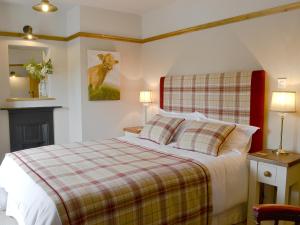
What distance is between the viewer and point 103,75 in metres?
4.08

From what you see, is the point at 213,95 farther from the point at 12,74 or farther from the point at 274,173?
the point at 12,74

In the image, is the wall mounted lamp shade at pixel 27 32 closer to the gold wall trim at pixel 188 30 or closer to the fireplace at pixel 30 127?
the gold wall trim at pixel 188 30

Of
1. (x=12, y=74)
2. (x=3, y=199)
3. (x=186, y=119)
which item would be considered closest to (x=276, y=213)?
(x=186, y=119)

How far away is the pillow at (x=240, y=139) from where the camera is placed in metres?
2.69

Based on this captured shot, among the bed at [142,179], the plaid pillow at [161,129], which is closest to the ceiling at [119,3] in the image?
the bed at [142,179]

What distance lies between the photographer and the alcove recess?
4117mm

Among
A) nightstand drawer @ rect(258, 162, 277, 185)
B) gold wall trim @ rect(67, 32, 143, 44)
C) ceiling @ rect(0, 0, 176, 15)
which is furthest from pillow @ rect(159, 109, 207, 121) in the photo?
ceiling @ rect(0, 0, 176, 15)

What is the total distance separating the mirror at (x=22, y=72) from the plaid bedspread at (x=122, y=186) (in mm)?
1979

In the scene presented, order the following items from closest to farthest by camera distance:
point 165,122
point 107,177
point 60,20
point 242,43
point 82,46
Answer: point 107,177
point 242,43
point 165,122
point 82,46
point 60,20

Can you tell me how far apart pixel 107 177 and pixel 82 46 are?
2.59 meters

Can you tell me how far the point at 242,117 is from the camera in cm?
281

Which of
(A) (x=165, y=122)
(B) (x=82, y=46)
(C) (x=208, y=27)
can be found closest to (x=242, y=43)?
(C) (x=208, y=27)

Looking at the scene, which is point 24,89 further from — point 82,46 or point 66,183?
point 66,183

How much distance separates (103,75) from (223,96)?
195cm
